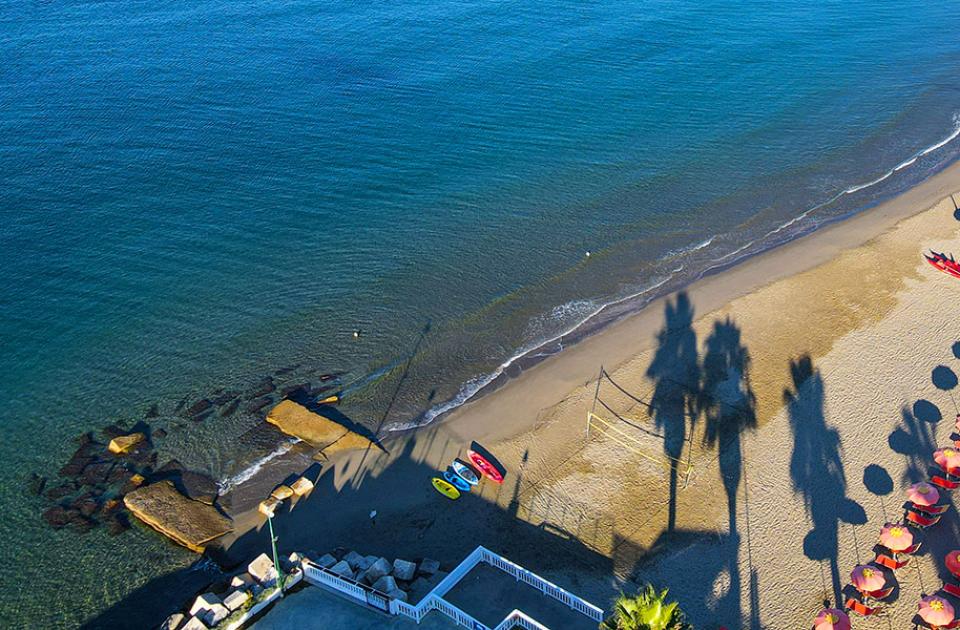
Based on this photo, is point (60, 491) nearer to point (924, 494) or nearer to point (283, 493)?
point (283, 493)

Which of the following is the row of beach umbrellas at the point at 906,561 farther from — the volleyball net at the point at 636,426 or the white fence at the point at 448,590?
the white fence at the point at 448,590

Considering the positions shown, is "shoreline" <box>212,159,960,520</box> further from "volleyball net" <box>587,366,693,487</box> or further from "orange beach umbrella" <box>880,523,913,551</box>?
"orange beach umbrella" <box>880,523,913,551</box>

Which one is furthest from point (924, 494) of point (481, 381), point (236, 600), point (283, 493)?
point (236, 600)

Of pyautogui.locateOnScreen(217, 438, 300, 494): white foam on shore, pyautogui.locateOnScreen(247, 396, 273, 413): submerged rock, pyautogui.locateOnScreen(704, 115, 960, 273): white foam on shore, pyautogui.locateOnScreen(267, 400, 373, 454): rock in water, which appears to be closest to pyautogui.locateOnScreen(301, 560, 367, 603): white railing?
pyautogui.locateOnScreen(217, 438, 300, 494): white foam on shore

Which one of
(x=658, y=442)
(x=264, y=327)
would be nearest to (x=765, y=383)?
(x=658, y=442)

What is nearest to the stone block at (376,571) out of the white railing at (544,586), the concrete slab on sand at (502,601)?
the concrete slab on sand at (502,601)

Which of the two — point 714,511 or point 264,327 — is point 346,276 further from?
point 714,511
